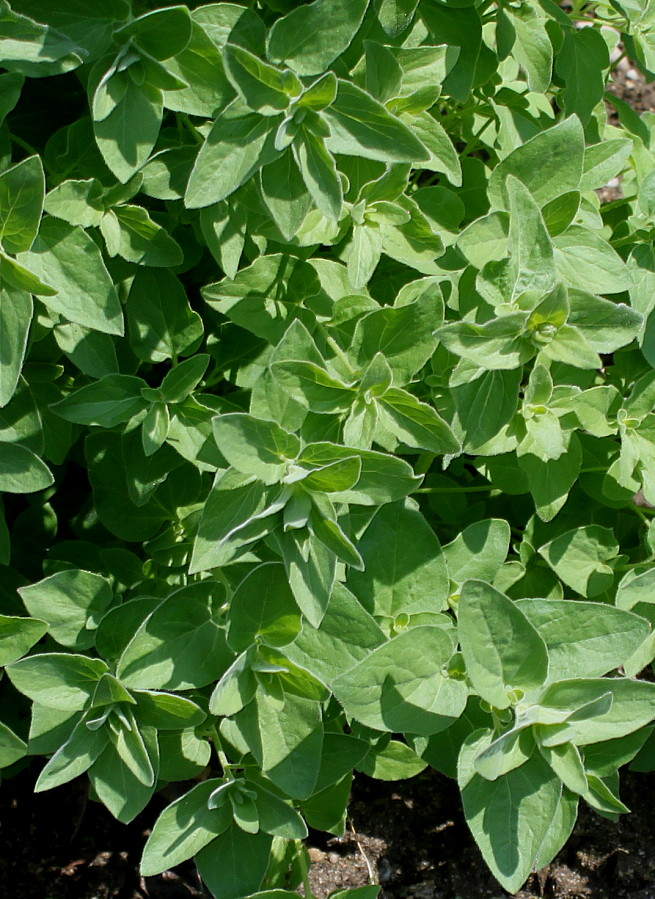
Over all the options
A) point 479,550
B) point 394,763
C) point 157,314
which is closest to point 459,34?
point 157,314

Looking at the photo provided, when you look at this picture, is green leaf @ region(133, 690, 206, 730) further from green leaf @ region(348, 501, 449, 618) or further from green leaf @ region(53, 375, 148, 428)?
green leaf @ region(53, 375, 148, 428)

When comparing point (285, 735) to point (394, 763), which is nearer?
point (285, 735)

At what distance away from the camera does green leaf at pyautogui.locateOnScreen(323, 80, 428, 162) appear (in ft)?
7.25

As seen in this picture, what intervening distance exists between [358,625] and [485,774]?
22.0 inches

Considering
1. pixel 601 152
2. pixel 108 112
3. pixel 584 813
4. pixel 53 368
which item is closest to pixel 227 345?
pixel 53 368

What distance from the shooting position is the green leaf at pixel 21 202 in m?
2.11

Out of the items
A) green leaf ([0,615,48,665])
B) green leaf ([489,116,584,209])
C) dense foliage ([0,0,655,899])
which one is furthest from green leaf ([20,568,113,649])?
green leaf ([489,116,584,209])

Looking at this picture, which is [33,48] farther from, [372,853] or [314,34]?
[372,853]

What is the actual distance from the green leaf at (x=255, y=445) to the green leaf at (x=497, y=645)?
55 centimetres

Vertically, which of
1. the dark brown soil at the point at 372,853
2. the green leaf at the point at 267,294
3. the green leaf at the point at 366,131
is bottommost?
the dark brown soil at the point at 372,853

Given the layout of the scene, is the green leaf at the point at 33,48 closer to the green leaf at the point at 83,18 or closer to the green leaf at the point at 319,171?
the green leaf at the point at 83,18

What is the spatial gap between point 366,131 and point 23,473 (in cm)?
132

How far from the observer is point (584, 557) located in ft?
10.0

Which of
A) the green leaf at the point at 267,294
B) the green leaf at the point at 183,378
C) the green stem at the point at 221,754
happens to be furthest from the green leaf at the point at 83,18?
the green stem at the point at 221,754
